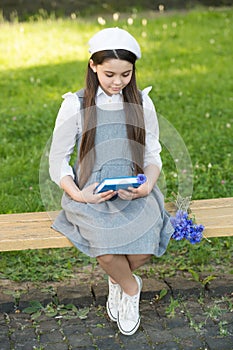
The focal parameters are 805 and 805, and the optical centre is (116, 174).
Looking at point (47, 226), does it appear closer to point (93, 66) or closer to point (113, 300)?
point (113, 300)

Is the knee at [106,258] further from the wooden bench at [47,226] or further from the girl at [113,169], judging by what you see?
the wooden bench at [47,226]

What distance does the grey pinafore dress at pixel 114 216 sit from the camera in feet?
11.2

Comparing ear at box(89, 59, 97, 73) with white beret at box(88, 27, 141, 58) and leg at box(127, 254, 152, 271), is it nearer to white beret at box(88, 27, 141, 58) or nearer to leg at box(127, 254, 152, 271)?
white beret at box(88, 27, 141, 58)

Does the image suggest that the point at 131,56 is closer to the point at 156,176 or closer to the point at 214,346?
the point at 156,176

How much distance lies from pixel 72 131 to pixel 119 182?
1.22ft

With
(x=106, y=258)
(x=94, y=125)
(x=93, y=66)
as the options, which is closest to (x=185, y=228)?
(x=106, y=258)

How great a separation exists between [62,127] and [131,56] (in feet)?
1.46

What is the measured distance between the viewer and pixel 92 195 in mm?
3473

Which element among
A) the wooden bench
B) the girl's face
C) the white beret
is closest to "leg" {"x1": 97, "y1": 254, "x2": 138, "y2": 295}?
the wooden bench

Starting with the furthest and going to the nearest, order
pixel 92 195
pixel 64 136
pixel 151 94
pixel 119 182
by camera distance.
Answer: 1. pixel 151 94
2. pixel 64 136
3. pixel 92 195
4. pixel 119 182

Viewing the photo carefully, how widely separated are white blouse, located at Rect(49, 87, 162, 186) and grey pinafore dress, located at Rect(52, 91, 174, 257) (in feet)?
0.17

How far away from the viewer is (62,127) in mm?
3572

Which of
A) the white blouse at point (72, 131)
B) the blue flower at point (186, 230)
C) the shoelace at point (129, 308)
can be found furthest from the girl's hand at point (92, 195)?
the shoelace at point (129, 308)

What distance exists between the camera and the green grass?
432 centimetres
